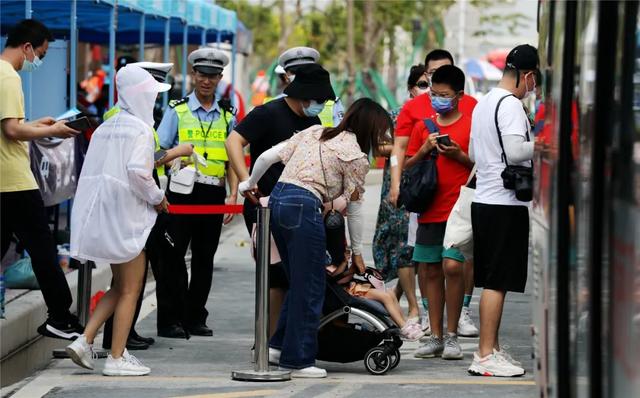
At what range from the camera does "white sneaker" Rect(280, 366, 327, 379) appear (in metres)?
7.95

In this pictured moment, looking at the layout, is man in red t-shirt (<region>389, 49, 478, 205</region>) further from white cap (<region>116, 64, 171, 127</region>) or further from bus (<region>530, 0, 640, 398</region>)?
bus (<region>530, 0, 640, 398</region>)

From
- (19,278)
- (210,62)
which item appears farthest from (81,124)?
(19,278)

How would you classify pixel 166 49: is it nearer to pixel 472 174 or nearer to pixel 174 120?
pixel 174 120

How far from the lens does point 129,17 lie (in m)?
18.4

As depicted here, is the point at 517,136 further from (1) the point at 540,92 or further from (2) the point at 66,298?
(2) the point at 66,298

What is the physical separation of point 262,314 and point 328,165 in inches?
35.6

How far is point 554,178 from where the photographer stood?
4.74 m

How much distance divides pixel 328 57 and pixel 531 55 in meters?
44.9

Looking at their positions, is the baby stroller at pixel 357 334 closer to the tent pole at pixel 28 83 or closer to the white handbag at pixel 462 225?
the white handbag at pixel 462 225

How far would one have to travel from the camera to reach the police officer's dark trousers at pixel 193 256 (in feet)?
31.6

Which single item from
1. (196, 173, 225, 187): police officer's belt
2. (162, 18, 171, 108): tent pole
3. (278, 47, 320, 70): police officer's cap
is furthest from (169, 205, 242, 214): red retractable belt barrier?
(162, 18, 171, 108): tent pole

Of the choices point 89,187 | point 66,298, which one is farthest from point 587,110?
→ point 66,298

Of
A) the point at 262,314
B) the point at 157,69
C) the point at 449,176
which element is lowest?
the point at 262,314

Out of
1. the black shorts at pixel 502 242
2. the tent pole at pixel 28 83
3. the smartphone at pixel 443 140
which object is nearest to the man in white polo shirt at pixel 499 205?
the black shorts at pixel 502 242
